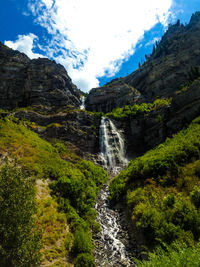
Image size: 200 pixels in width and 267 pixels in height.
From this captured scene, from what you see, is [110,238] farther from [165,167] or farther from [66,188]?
[165,167]

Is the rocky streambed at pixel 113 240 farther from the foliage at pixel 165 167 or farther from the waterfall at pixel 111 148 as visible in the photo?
the waterfall at pixel 111 148

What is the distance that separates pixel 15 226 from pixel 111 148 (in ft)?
122

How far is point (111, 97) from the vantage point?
89.2 metres

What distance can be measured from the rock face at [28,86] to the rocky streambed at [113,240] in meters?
61.6

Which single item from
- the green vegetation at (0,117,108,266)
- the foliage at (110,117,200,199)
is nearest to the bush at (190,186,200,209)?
the foliage at (110,117,200,199)

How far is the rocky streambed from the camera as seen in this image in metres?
12.3

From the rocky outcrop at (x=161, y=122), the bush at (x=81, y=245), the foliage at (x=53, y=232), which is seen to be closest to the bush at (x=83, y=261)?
the bush at (x=81, y=245)

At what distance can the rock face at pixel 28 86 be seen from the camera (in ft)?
237

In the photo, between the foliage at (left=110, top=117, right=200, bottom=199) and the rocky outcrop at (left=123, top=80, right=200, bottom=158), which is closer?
the foliage at (left=110, top=117, right=200, bottom=199)

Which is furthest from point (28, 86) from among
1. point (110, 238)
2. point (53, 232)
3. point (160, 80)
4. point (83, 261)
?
point (83, 261)

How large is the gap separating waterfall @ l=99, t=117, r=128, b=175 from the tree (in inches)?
Result: 1132

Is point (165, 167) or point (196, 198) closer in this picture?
point (196, 198)

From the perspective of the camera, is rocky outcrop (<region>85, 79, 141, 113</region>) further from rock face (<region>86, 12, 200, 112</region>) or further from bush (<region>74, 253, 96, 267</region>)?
bush (<region>74, 253, 96, 267</region>)

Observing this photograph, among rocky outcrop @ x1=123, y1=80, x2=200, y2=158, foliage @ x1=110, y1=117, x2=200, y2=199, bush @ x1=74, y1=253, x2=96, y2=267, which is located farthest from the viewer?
rocky outcrop @ x1=123, y1=80, x2=200, y2=158
